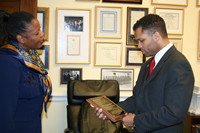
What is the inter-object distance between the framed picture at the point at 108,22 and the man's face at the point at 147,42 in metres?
1.35

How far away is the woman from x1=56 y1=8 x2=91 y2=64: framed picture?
1217mm

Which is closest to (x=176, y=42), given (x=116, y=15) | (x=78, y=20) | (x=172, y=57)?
(x=116, y=15)

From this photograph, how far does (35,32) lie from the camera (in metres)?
1.61

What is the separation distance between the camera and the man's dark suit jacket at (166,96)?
1310mm

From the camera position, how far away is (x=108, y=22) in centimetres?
296

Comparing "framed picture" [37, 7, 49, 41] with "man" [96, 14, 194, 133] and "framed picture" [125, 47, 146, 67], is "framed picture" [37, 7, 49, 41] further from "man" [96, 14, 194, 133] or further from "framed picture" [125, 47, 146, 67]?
"man" [96, 14, 194, 133]

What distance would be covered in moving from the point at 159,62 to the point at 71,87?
4.38ft

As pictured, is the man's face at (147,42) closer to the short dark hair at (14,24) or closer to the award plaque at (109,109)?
the award plaque at (109,109)

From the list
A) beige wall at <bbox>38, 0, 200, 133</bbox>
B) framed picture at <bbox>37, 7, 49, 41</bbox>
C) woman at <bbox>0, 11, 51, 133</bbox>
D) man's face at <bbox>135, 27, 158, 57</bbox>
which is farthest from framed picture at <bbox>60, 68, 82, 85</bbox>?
man's face at <bbox>135, 27, 158, 57</bbox>

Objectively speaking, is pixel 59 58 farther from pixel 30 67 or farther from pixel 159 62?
pixel 159 62

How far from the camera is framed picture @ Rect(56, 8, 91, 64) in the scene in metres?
2.89

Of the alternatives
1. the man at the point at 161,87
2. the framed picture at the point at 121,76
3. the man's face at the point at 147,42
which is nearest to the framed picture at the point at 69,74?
the framed picture at the point at 121,76

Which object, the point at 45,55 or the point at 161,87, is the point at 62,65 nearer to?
the point at 45,55

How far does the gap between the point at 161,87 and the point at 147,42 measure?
409mm
